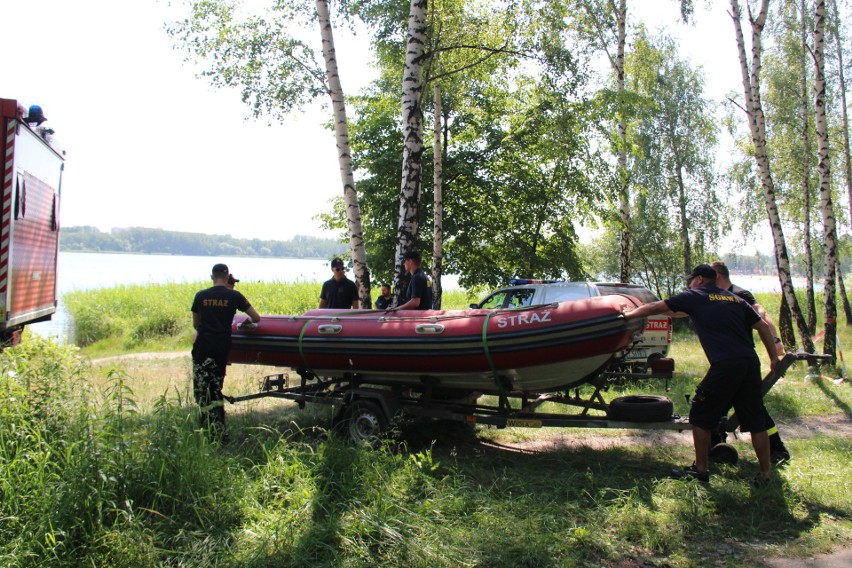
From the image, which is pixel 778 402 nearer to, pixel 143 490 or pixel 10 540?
pixel 143 490

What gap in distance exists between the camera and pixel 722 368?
497 centimetres

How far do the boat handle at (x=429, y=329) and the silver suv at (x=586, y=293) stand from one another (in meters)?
3.49

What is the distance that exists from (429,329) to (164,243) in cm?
8464

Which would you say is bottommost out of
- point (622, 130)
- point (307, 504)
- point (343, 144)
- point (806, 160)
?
point (307, 504)

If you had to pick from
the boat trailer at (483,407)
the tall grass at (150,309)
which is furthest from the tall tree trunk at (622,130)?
the boat trailer at (483,407)

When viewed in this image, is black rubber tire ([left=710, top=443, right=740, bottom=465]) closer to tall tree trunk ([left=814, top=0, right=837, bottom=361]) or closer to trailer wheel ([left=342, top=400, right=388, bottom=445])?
trailer wheel ([left=342, top=400, right=388, bottom=445])

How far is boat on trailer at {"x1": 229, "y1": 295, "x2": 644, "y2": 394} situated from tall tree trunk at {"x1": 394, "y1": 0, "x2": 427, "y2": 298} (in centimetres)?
184

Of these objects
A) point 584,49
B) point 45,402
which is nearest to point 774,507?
point 45,402

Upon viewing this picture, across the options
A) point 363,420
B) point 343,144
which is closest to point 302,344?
point 363,420

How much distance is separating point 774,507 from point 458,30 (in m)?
8.79

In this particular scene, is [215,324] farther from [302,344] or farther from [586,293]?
[586,293]

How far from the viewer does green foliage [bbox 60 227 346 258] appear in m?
81.0

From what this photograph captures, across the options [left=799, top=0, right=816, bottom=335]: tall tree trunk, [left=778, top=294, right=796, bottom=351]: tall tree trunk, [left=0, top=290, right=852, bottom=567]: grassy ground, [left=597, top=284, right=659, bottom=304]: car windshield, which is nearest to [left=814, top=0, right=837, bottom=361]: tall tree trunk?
[left=778, top=294, right=796, bottom=351]: tall tree trunk

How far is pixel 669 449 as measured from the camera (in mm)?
6277
